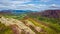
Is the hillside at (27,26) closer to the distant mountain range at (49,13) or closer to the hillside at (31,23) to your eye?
the hillside at (31,23)

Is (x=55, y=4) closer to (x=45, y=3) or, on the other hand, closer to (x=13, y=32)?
(x=45, y=3)

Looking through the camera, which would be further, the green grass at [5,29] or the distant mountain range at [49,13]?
the distant mountain range at [49,13]

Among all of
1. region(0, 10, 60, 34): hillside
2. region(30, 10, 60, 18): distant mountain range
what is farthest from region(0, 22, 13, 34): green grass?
region(30, 10, 60, 18): distant mountain range

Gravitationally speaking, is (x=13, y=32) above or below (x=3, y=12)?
below

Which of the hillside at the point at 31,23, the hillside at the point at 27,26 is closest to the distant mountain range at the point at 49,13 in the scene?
the hillside at the point at 31,23

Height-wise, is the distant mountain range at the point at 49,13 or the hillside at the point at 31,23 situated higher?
the distant mountain range at the point at 49,13

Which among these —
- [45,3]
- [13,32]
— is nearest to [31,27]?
[13,32]

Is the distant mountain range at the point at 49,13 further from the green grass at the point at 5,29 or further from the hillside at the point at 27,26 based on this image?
the green grass at the point at 5,29

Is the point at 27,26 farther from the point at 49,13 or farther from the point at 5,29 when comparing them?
the point at 49,13

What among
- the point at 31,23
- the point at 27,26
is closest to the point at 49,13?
the point at 31,23

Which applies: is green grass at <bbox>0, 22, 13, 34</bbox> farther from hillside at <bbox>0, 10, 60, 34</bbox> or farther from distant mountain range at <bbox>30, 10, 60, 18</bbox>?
distant mountain range at <bbox>30, 10, 60, 18</bbox>

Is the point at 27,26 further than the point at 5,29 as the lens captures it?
Yes
